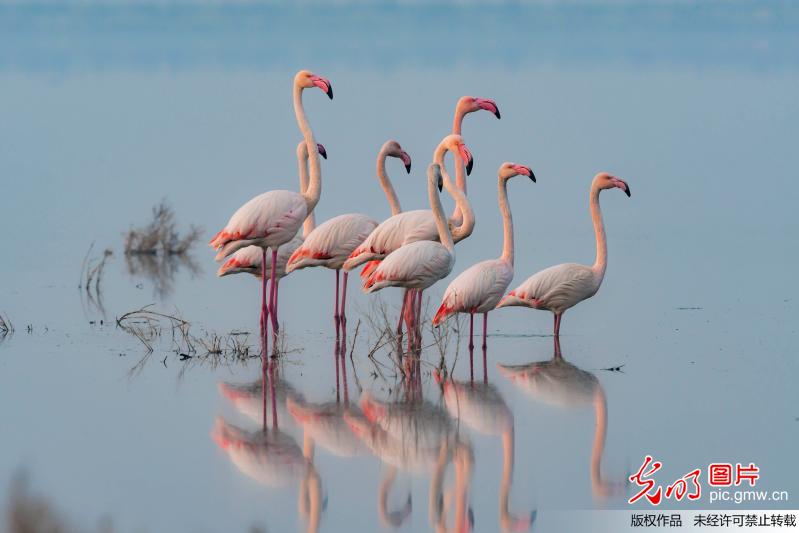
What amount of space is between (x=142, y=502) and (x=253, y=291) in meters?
8.04

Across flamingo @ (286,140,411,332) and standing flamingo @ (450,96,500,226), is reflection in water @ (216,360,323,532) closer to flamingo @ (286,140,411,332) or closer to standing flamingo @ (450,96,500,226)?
flamingo @ (286,140,411,332)

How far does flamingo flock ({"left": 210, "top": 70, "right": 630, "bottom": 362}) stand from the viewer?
397 inches

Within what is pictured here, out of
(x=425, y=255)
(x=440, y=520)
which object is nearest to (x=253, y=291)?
(x=425, y=255)

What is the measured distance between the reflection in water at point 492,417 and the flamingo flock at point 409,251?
3.63 feet

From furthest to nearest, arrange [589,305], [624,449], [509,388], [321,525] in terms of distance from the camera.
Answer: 1. [589,305]
2. [509,388]
3. [624,449]
4. [321,525]

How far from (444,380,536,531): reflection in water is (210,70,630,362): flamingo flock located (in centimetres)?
111

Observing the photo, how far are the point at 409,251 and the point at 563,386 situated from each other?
1545 millimetres

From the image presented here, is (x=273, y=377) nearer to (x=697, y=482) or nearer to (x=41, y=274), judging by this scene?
(x=697, y=482)

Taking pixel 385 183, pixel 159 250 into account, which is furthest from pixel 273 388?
pixel 159 250

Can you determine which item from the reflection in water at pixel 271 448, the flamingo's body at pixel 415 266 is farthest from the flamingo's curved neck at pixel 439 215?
the reflection in water at pixel 271 448

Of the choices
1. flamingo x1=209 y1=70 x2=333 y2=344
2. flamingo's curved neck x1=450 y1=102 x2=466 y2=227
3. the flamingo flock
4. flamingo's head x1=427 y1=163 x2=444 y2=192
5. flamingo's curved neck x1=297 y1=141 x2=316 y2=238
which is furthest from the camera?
flamingo's curved neck x1=297 y1=141 x2=316 y2=238

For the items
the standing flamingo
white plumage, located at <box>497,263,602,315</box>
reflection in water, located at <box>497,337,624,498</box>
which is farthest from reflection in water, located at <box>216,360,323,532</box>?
the standing flamingo

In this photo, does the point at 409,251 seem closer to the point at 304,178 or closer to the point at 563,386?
the point at 563,386

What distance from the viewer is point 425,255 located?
10023 mm
